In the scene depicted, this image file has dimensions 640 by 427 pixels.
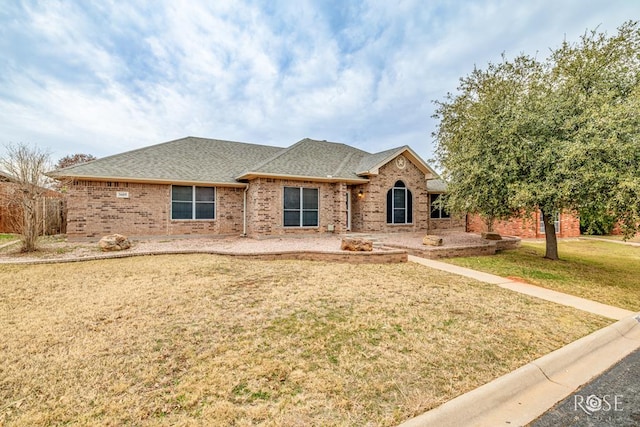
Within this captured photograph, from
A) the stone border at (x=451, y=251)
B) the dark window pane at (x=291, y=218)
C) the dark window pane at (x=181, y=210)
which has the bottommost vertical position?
the stone border at (x=451, y=251)

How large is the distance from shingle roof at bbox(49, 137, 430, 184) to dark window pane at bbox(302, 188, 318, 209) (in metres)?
0.85

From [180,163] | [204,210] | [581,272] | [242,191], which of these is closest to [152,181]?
[180,163]

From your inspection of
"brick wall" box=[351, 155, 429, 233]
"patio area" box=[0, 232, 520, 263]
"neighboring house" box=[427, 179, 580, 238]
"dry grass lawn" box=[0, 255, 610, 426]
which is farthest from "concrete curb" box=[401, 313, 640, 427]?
"neighboring house" box=[427, 179, 580, 238]

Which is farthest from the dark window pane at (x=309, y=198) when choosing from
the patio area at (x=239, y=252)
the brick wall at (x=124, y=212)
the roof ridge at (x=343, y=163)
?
the brick wall at (x=124, y=212)

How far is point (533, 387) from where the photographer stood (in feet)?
10.6

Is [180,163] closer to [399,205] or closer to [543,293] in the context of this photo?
[399,205]

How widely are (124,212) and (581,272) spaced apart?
56.7ft

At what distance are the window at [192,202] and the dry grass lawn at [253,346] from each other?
7040 mm

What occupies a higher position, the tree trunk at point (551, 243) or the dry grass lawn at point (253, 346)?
the tree trunk at point (551, 243)

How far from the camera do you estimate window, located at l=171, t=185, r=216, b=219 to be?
1384 centimetres

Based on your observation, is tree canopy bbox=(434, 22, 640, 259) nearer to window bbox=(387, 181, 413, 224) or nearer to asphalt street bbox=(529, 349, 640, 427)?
window bbox=(387, 181, 413, 224)

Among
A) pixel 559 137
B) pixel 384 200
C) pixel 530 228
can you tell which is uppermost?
pixel 559 137

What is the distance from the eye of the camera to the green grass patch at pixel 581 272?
7043 millimetres

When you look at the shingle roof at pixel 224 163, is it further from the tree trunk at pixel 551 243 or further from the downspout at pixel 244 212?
the tree trunk at pixel 551 243
